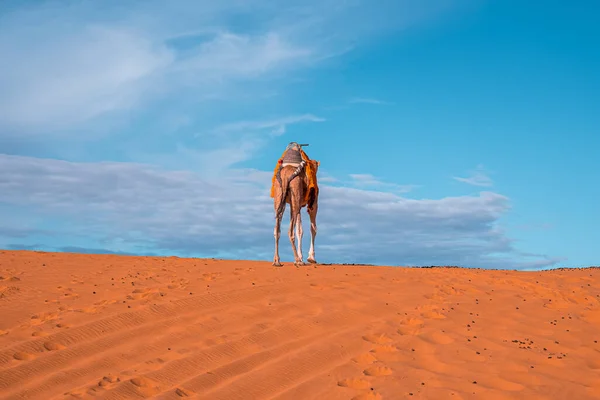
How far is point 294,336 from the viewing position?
10219 mm

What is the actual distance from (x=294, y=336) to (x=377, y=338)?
4.67ft

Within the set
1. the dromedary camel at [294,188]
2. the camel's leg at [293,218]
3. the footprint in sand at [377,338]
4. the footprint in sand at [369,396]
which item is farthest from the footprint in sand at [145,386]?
the camel's leg at [293,218]

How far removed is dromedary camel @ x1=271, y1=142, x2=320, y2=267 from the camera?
59.2 ft

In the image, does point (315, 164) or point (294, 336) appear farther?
point (315, 164)

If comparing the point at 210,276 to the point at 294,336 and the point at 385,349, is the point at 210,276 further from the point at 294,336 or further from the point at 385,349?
the point at 385,349

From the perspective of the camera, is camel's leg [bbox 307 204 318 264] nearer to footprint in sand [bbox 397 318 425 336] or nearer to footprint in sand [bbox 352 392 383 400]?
footprint in sand [bbox 397 318 425 336]

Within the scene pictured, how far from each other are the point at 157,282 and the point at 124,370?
5.12 m

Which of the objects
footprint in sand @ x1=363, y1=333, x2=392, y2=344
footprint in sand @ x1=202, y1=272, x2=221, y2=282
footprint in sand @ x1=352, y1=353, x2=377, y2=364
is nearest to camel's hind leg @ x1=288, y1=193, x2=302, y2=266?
footprint in sand @ x1=202, y1=272, x2=221, y2=282

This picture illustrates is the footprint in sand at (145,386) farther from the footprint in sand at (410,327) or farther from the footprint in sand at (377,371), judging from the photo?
the footprint in sand at (410,327)

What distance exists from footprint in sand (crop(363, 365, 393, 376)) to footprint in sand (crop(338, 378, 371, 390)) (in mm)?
297

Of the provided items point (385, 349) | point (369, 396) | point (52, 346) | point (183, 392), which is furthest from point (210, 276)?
point (369, 396)

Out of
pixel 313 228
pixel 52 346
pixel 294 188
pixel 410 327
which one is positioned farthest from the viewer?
pixel 313 228

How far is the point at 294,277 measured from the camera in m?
14.5

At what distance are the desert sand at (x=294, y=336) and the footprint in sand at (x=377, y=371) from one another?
0.05ft
